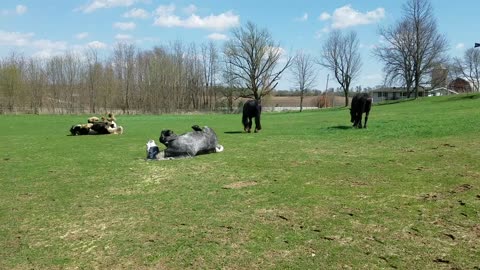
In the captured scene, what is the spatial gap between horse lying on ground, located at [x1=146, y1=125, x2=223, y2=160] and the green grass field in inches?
22.8

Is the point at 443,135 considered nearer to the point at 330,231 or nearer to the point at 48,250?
the point at 330,231

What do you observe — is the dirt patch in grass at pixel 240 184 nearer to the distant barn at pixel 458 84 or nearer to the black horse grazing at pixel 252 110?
the black horse grazing at pixel 252 110

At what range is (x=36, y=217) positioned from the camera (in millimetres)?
6461

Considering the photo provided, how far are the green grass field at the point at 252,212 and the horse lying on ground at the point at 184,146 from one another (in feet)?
1.90

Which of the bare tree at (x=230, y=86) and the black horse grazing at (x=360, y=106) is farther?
the bare tree at (x=230, y=86)

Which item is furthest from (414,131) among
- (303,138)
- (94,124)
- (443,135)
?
(94,124)

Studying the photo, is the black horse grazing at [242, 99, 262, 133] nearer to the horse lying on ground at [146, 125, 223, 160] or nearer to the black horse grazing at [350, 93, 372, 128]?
the black horse grazing at [350, 93, 372, 128]

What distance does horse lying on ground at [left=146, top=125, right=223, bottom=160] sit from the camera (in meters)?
11.8

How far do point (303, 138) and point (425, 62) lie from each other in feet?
196

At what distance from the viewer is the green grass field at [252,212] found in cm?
461

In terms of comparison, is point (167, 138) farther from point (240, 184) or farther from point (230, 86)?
point (230, 86)

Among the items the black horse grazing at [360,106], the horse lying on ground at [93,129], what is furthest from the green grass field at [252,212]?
the horse lying on ground at [93,129]

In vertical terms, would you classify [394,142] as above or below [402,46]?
below

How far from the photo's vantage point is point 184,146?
11898 millimetres
